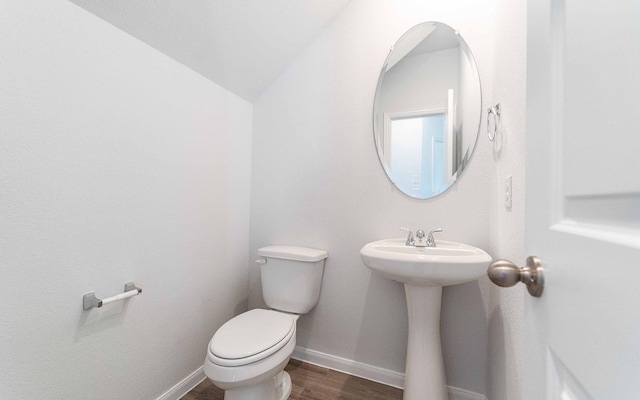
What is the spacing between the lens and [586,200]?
0.31 metres

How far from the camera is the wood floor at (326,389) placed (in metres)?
1.34

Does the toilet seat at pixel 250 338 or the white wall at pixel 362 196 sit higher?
the white wall at pixel 362 196

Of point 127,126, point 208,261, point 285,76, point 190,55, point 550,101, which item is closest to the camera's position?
point 550,101

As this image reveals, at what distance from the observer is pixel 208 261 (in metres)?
1.52

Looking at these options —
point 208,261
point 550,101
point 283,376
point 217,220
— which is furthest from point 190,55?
point 283,376

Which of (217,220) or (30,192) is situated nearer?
(30,192)

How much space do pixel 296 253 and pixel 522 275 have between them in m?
1.20

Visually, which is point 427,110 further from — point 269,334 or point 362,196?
point 269,334

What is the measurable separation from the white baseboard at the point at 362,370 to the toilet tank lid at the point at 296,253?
2.13ft

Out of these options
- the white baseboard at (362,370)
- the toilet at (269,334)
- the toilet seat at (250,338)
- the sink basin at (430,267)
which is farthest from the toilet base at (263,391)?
the sink basin at (430,267)

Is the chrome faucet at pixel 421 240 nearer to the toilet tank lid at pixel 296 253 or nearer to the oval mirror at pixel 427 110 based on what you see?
the oval mirror at pixel 427 110

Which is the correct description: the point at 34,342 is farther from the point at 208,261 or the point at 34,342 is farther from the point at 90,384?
the point at 208,261

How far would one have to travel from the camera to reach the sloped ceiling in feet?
3.54

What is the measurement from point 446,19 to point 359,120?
0.68 meters
